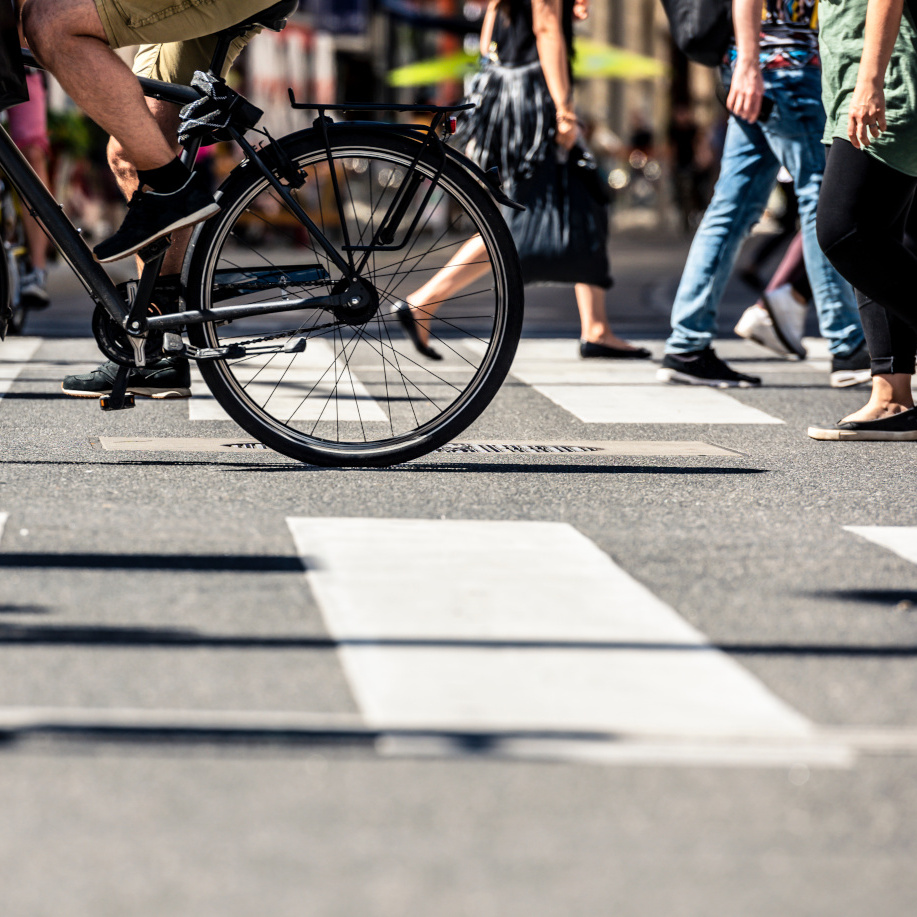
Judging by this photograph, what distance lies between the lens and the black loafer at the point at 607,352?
7.66m

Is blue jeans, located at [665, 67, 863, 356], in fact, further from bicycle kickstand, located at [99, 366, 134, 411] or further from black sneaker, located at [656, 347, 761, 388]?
bicycle kickstand, located at [99, 366, 134, 411]

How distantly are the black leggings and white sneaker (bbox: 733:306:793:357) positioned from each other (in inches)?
93.2

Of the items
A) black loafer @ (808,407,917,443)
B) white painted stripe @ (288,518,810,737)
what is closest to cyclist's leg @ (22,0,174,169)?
white painted stripe @ (288,518,810,737)

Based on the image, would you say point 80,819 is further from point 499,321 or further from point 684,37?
point 684,37

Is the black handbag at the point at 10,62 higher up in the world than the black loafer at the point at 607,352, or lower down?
higher up

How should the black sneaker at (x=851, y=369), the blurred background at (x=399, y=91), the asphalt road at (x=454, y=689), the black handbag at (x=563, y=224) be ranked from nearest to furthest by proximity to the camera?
the asphalt road at (x=454, y=689) → the black sneaker at (x=851, y=369) → the black handbag at (x=563, y=224) → the blurred background at (x=399, y=91)

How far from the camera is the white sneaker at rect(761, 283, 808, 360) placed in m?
7.65

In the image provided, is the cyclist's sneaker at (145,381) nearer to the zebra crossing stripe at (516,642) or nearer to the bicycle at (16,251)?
the zebra crossing stripe at (516,642)

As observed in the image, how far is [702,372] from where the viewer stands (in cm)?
677

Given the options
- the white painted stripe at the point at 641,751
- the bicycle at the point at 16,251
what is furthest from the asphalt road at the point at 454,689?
the bicycle at the point at 16,251

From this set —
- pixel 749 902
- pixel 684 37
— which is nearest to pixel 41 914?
pixel 749 902

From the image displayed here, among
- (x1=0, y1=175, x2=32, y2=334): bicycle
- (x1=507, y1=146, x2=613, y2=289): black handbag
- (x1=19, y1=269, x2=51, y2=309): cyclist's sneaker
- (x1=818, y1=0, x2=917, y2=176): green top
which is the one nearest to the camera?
(x1=818, y1=0, x2=917, y2=176): green top

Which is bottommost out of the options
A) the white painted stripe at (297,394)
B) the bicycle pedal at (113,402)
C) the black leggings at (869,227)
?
the white painted stripe at (297,394)

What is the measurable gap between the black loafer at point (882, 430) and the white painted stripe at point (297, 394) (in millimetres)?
1378
